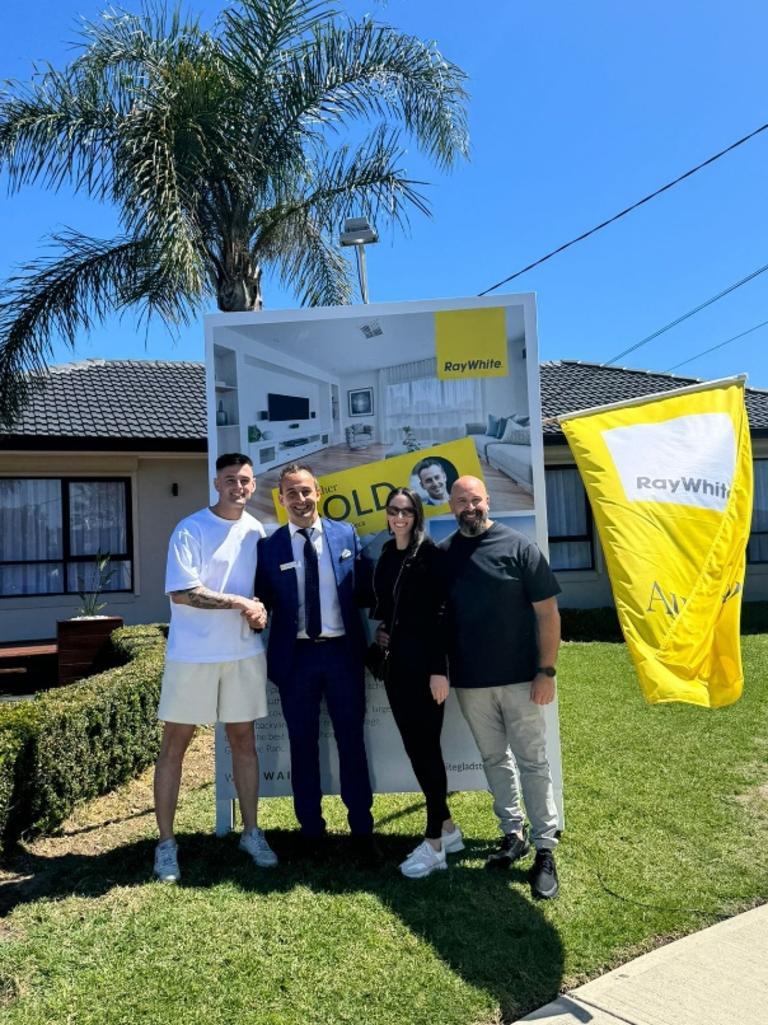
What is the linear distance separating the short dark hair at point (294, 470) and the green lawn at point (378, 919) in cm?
204

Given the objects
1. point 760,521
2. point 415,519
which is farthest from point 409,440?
point 760,521

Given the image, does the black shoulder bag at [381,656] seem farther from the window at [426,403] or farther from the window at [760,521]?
the window at [760,521]

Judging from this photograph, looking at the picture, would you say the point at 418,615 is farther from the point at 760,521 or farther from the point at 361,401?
the point at 760,521

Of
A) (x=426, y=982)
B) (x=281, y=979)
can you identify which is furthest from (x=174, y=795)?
(x=426, y=982)

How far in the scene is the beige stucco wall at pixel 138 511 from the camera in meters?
12.7

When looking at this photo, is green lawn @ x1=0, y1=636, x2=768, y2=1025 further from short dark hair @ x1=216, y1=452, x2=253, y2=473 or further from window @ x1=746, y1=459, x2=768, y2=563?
window @ x1=746, y1=459, x2=768, y2=563

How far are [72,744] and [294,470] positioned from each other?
235 cm

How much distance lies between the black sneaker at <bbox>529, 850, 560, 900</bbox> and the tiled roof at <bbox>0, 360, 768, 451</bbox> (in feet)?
27.0

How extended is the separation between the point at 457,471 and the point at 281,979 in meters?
2.69

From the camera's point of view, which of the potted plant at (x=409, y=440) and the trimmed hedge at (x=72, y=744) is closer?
the trimmed hedge at (x=72, y=744)

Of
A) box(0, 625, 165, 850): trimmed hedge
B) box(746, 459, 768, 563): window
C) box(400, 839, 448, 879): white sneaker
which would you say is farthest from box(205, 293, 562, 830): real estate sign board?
box(746, 459, 768, 563): window

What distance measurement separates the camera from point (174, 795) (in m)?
4.43

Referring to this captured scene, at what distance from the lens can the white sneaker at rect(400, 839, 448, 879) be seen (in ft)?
13.9

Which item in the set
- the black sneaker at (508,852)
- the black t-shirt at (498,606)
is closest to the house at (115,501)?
the black t-shirt at (498,606)
